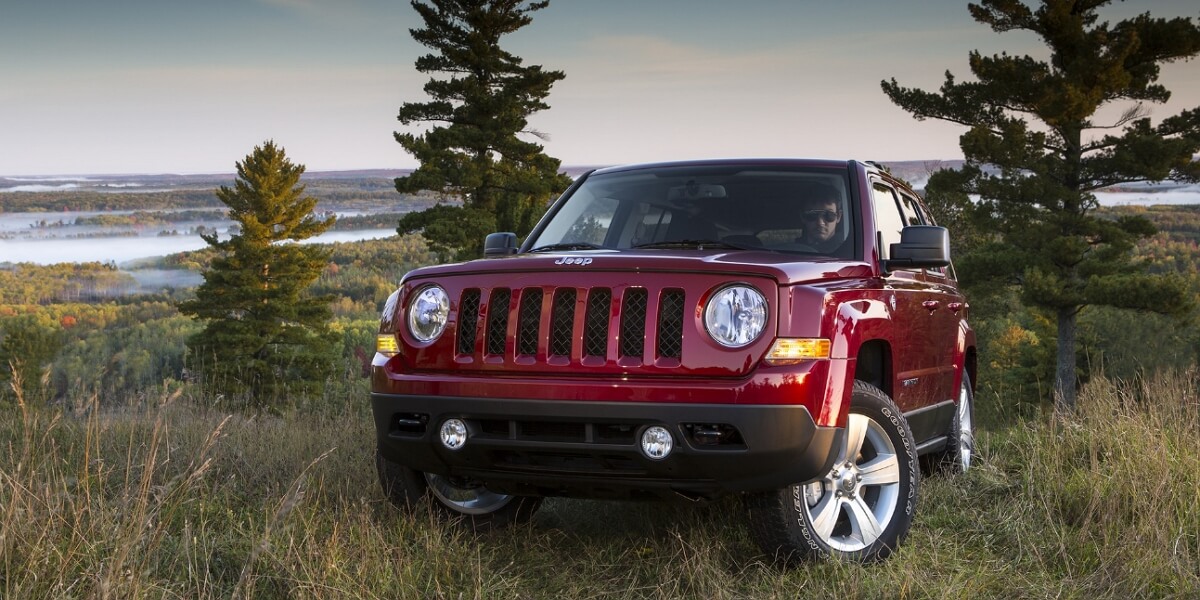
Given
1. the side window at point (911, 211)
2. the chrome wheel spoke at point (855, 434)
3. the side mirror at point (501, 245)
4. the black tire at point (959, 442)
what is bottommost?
the black tire at point (959, 442)

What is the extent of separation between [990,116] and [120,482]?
31649 mm

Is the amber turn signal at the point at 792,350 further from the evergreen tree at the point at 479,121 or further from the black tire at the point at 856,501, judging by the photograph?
the evergreen tree at the point at 479,121

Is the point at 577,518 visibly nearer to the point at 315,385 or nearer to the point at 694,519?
the point at 694,519

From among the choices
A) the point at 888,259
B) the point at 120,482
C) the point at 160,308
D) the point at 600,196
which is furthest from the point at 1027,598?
the point at 160,308

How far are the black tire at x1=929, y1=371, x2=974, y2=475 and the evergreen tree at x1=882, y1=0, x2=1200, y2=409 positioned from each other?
25589 millimetres

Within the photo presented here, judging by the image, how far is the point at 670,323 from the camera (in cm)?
398

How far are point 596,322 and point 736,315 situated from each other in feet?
1.71

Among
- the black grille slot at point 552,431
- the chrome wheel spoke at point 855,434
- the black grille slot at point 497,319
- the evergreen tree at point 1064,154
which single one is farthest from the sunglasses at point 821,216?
the evergreen tree at point 1064,154

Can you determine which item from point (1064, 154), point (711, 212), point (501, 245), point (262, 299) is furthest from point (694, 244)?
point (262, 299)

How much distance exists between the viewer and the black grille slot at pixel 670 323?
3.96 m

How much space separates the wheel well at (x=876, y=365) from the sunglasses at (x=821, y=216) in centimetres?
62

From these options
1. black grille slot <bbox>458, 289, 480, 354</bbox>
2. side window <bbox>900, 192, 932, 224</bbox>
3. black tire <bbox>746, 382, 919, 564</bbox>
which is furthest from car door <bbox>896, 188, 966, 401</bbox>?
black grille slot <bbox>458, 289, 480, 354</bbox>

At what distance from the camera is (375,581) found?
401 centimetres

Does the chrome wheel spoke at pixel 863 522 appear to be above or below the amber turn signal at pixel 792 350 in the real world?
below
